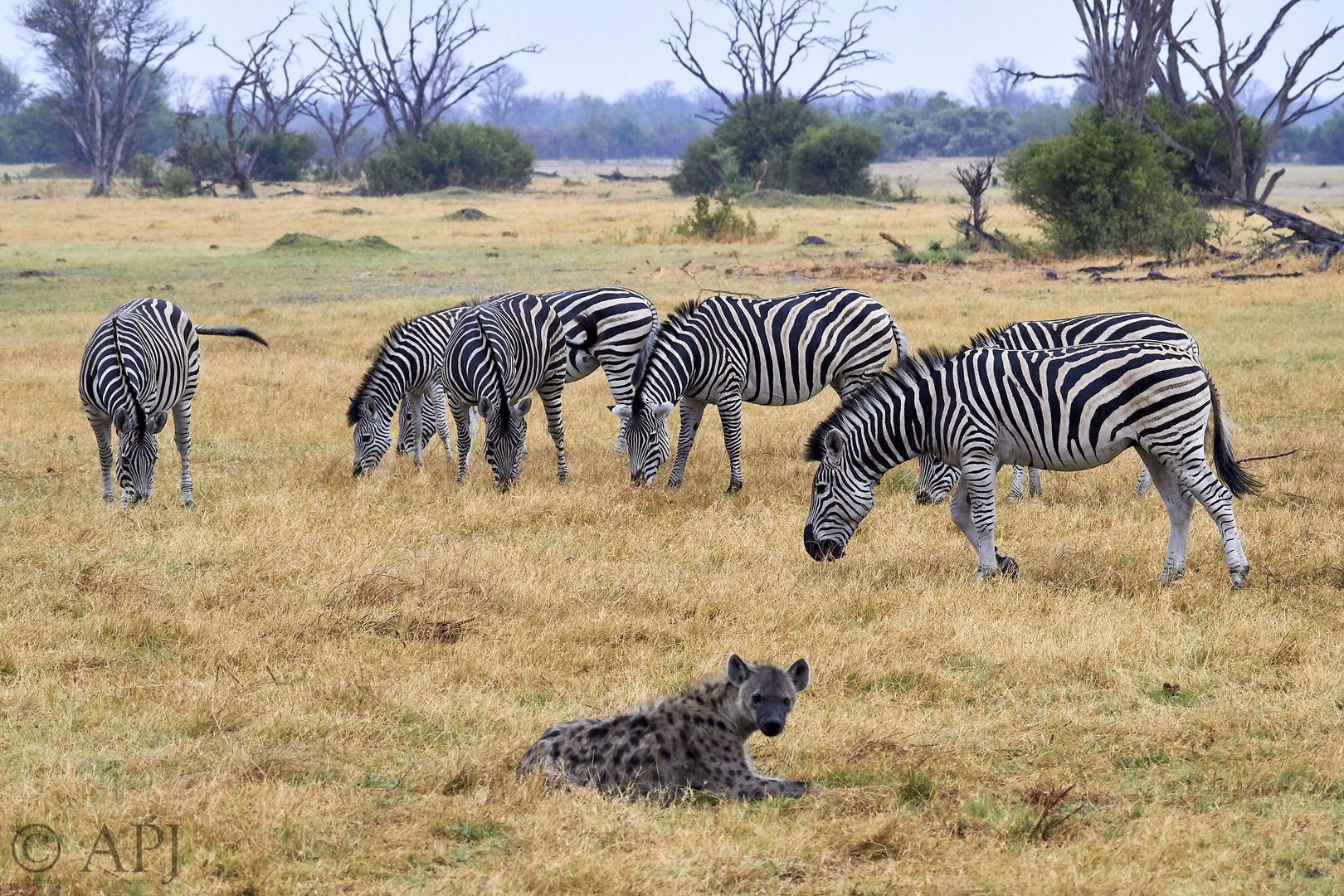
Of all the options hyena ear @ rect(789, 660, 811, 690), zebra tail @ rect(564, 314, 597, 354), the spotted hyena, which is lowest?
the spotted hyena

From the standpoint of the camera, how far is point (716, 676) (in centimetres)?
505

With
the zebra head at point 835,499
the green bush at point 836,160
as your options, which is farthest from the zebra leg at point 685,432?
the green bush at point 836,160

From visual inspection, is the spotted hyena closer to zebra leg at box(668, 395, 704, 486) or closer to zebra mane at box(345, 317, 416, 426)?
zebra leg at box(668, 395, 704, 486)

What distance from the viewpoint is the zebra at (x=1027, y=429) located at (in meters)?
7.31

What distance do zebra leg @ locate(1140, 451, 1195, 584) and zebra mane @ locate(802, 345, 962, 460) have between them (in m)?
1.40

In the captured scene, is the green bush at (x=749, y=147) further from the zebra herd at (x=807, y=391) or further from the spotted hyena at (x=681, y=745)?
the spotted hyena at (x=681, y=745)

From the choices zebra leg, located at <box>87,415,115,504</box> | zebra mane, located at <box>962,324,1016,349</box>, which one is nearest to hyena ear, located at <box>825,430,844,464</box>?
zebra mane, located at <box>962,324,1016,349</box>

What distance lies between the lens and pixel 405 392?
37.3 ft

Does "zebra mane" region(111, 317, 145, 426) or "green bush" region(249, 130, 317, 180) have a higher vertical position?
"green bush" region(249, 130, 317, 180)

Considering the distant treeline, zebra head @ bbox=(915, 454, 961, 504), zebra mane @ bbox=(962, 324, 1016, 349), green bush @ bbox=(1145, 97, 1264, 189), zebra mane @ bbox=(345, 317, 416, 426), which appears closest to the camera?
zebra mane @ bbox=(962, 324, 1016, 349)

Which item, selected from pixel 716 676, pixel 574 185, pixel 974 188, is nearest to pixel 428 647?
pixel 716 676

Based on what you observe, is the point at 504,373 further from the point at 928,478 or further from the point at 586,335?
the point at 928,478

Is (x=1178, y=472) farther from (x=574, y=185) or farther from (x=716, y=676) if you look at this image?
(x=574, y=185)

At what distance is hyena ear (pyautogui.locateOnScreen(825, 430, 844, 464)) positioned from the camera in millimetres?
7789
